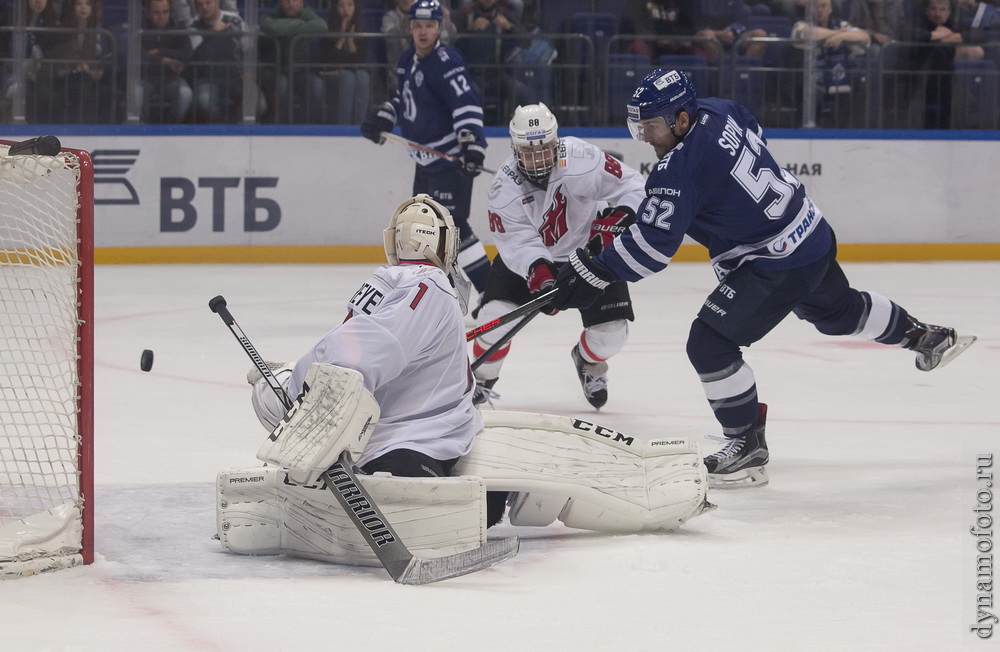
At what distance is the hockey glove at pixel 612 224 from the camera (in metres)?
4.19

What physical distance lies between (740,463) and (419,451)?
107 centimetres

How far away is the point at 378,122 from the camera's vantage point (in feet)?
21.4

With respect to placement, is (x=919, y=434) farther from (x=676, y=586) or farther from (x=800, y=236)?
(x=676, y=586)

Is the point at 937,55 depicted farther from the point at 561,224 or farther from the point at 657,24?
the point at 561,224

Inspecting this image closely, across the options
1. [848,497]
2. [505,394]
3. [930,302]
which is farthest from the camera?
[930,302]

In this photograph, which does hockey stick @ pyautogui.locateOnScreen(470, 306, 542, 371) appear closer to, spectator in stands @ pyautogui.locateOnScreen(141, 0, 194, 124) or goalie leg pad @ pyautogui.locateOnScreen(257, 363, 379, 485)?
goalie leg pad @ pyautogui.locateOnScreen(257, 363, 379, 485)

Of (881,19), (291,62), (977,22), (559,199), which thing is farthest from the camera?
(977,22)

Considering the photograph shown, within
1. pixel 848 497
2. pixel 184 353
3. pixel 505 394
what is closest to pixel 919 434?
pixel 848 497

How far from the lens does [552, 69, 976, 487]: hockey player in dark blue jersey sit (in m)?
3.31

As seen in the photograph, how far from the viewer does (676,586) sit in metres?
2.47

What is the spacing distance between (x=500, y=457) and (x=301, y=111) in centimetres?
571

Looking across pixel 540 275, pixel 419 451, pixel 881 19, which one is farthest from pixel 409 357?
pixel 881 19

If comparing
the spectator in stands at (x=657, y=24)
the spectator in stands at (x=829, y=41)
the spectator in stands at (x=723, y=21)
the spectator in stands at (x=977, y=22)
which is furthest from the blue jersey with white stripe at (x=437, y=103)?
the spectator in stands at (x=977, y=22)

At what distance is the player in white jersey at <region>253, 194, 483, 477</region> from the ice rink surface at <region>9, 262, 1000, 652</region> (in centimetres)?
25
